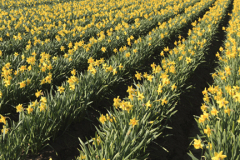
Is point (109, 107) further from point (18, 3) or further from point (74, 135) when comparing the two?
point (18, 3)

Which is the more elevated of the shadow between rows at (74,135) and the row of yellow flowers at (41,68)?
the row of yellow flowers at (41,68)

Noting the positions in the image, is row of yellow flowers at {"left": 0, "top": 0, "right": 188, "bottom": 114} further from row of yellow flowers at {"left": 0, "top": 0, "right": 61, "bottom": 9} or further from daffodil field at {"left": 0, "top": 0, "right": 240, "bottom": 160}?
row of yellow flowers at {"left": 0, "top": 0, "right": 61, "bottom": 9}

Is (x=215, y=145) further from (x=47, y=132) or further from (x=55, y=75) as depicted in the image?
(x=55, y=75)

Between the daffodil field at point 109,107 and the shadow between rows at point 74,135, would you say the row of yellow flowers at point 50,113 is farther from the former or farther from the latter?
the shadow between rows at point 74,135

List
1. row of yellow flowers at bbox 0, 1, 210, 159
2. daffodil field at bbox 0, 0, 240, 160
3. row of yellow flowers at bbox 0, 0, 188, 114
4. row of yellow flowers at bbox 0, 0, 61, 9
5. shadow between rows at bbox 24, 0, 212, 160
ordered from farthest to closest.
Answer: row of yellow flowers at bbox 0, 0, 61, 9
row of yellow flowers at bbox 0, 0, 188, 114
shadow between rows at bbox 24, 0, 212, 160
row of yellow flowers at bbox 0, 1, 210, 159
daffodil field at bbox 0, 0, 240, 160

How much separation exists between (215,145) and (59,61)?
3447 millimetres

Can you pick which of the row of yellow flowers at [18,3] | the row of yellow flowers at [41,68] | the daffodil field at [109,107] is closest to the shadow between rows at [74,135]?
the daffodil field at [109,107]

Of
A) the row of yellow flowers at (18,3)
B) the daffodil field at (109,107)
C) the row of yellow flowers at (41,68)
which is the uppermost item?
the row of yellow flowers at (18,3)

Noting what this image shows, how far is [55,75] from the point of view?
4.24 meters

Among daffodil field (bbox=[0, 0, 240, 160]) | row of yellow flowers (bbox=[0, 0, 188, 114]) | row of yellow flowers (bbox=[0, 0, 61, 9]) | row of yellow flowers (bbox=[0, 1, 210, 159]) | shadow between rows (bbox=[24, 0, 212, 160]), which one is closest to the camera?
daffodil field (bbox=[0, 0, 240, 160])

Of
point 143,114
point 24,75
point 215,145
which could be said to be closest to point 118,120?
point 143,114

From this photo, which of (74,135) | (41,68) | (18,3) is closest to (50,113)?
(74,135)

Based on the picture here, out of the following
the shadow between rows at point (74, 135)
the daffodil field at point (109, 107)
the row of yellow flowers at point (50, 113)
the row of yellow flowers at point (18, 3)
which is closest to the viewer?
the daffodil field at point (109, 107)

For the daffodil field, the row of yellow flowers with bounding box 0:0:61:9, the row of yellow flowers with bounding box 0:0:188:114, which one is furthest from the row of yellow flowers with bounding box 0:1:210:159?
the row of yellow flowers with bounding box 0:0:61:9
